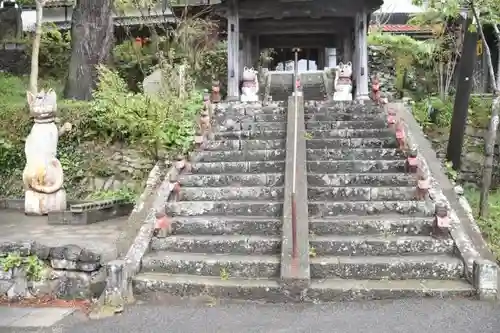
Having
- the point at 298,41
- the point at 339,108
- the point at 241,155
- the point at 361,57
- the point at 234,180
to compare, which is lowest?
the point at 234,180

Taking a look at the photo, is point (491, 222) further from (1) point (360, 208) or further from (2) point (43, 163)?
(2) point (43, 163)

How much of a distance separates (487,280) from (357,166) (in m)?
3.00

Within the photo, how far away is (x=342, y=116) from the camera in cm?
1000

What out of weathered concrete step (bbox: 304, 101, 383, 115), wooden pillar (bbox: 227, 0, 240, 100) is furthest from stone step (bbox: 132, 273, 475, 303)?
wooden pillar (bbox: 227, 0, 240, 100)

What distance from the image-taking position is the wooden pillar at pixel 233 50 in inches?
512

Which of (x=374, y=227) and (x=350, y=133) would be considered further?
(x=350, y=133)

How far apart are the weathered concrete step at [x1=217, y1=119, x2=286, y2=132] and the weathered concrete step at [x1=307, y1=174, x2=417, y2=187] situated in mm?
2007

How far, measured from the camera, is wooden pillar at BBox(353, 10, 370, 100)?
12.9 meters

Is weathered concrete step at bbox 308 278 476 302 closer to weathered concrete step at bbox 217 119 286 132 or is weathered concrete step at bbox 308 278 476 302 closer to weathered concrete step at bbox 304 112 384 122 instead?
weathered concrete step at bbox 217 119 286 132

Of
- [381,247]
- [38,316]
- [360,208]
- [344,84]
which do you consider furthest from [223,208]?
[344,84]

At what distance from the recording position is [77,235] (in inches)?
309

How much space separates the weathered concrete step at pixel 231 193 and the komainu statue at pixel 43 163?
3.05 meters

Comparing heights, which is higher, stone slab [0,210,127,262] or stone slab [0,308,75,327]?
stone slab [0,210,127,262]


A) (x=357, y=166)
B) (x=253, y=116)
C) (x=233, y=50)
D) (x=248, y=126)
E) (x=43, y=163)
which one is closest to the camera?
(x=357, y=166)
